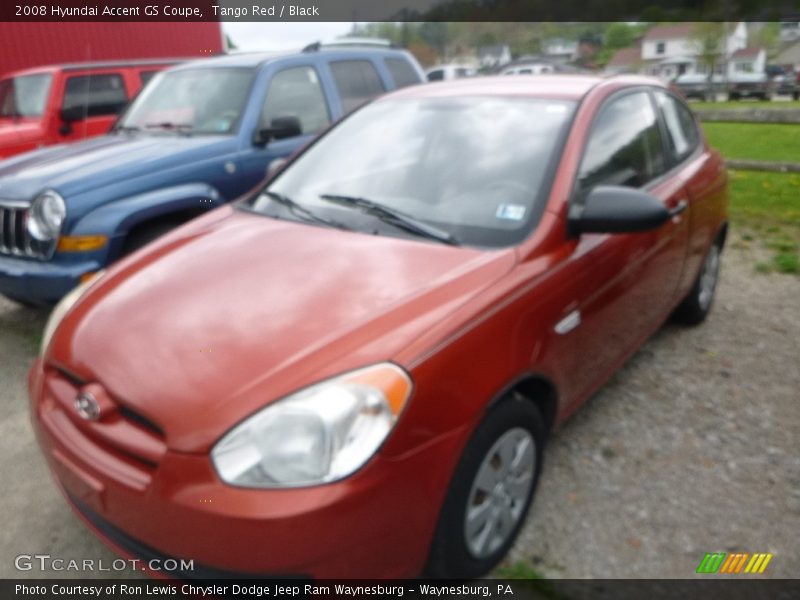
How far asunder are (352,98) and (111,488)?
442 cm

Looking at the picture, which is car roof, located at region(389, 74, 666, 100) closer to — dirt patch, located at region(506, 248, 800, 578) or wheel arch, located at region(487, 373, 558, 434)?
wheel arch, located at region(487, 373, 558, 434)

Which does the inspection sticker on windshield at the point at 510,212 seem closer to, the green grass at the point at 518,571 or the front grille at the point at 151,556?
the green grass at the point at 518,571

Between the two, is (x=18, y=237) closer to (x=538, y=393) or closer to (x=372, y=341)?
(x=372, y=341)

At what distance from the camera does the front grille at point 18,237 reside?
4004 mm

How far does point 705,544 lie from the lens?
256 centimetres

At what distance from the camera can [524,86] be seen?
3.31 m

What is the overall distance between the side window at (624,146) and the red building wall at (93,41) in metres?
11.1

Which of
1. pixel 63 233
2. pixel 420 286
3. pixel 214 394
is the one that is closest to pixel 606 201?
pixel 420 286

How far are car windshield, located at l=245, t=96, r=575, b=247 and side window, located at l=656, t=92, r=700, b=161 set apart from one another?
1.19m

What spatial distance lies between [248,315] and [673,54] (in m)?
82.6

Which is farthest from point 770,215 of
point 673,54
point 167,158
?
point 673,54

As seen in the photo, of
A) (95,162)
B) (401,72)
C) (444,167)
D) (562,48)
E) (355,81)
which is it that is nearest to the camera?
(444,167)

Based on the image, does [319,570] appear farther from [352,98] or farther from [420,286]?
[352,98]

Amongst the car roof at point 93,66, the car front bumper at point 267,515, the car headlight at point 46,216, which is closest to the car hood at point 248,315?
the car front bumper at point 267,515
